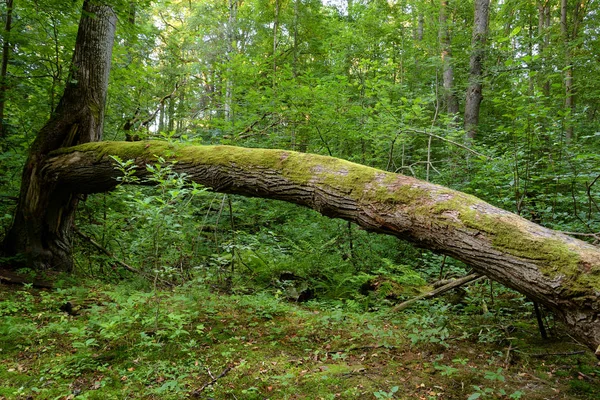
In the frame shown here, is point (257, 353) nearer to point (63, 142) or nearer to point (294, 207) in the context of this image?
point (63, 142)

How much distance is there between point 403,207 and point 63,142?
4.70 meters

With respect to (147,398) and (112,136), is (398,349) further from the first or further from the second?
(112,136)

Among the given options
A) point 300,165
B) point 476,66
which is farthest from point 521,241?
point 476,66

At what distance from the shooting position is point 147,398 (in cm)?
230

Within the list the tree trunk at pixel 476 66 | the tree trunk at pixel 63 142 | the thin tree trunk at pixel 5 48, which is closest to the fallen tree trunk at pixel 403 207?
the tree trunk at pixel 63 142

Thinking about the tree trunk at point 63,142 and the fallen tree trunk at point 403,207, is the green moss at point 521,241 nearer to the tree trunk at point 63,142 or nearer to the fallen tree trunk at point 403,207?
the fallen tree trunk at point 403,207

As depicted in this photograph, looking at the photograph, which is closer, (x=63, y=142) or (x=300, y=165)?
(x=300, y=165)

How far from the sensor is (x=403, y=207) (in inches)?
113

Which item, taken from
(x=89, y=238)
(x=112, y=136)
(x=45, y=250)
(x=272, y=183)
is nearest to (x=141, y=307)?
(x=272, y=183)

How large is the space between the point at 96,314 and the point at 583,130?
12964 millimetres

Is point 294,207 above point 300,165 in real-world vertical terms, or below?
below

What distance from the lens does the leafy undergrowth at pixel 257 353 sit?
8.17ft

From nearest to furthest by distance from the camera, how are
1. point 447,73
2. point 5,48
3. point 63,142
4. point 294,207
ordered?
point 63,142 → point 5,48 → point 294,207 → point 447,73

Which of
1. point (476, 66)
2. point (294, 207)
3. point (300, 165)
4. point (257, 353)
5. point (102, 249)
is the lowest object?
point (257, 353)
